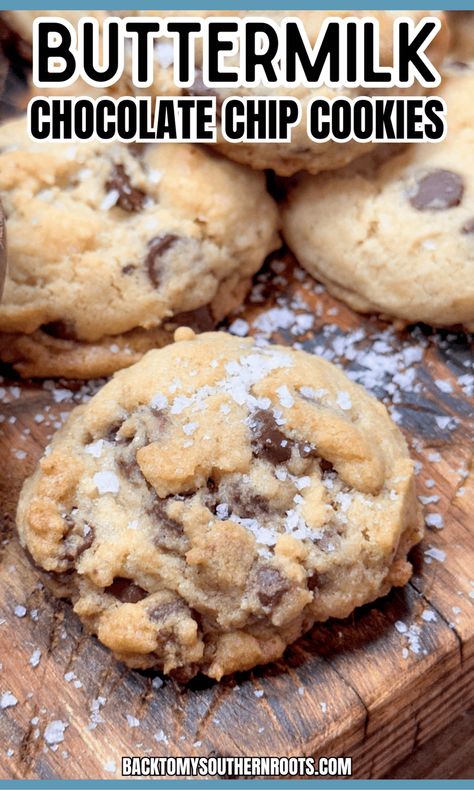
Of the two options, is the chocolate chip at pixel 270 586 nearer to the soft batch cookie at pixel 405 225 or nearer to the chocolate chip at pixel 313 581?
the chocolate chip at pixel 313 581

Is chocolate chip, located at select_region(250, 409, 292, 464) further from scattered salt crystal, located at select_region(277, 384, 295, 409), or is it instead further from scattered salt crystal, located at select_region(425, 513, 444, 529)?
scattered salt crystal, located at select_region(425, 513, 444, 529)

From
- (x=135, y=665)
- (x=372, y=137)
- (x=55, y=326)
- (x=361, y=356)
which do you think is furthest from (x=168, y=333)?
(x=135, y=665)

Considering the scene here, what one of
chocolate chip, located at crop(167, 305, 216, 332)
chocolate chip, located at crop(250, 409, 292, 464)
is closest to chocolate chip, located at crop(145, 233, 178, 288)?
chocolate chip, located at crop(167, 305, 216, 332)

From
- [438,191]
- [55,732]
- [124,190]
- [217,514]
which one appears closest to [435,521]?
[217,514]

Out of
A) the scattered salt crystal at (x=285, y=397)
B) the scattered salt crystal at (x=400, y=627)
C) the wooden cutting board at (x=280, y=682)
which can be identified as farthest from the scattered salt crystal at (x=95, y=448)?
the scattered salt crystal at (x=400, y=627)

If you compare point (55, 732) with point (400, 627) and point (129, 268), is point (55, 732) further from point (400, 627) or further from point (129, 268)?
point (129, 268)

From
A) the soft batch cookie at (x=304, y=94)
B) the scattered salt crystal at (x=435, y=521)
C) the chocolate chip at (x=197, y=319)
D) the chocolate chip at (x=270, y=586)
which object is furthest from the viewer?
the chocolate chip at (x=197, y=319)

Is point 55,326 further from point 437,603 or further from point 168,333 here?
point 437,603

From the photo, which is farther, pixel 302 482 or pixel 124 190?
pixel 124 190
